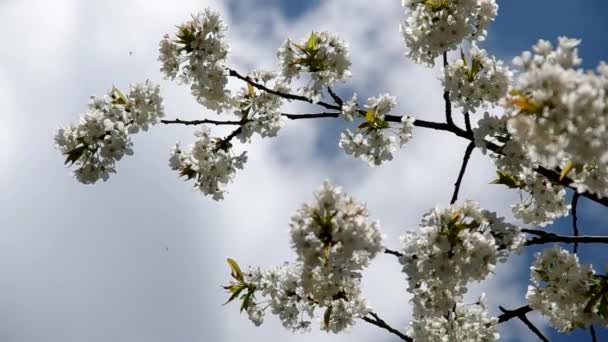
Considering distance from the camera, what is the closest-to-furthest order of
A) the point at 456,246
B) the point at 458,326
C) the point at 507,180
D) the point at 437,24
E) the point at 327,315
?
the point at 456,246 < the point at 327,315 < the point at 458,326 < the point at 437,24 < the point at 507,180

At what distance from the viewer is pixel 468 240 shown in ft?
14.9

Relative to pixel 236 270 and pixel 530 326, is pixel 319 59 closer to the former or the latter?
pixel 236 270

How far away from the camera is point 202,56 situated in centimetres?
657

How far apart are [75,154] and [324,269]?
279 centimetres

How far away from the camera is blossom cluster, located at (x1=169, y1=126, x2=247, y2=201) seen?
275 inches

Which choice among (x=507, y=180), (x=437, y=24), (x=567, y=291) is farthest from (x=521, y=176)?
(x=437, y=24)

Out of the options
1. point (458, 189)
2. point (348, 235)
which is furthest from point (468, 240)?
point (458, 189)

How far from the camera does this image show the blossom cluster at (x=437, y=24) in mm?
5973

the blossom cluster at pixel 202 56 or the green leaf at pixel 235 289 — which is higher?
the blossom cluster at pixel 202 56

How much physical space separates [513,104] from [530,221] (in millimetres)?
4148

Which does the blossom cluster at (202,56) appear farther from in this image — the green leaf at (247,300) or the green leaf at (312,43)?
the green leaf at (247,300)

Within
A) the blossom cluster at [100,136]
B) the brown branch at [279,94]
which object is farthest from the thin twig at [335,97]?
the blossom cluster at [100,136]

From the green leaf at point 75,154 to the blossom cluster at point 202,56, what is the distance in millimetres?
1223

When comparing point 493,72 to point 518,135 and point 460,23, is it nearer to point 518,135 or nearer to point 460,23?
point 460,23
